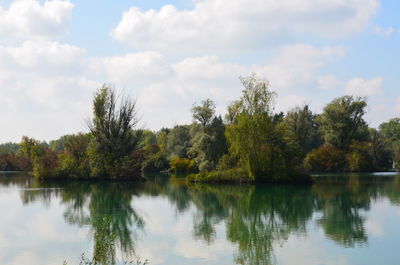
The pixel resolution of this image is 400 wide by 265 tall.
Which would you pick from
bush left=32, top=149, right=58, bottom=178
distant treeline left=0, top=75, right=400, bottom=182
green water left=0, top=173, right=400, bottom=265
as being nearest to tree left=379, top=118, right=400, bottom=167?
distant treeline left=0, top=75, right=400, bottom=182

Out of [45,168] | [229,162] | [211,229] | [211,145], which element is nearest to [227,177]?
[229,162]

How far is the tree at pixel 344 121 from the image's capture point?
235 ft

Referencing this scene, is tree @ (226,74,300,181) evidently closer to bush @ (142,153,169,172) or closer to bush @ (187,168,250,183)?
bush @ (187,168,250,183)

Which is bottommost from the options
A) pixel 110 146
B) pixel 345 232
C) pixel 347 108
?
pixel 345 232

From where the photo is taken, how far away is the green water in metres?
13.7

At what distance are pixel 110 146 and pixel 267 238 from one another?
3777 centimetres

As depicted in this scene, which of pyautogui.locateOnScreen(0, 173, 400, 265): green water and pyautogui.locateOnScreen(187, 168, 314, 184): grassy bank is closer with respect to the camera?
pyautogui.locateOnScreen(0, 173, 400, 265): green water

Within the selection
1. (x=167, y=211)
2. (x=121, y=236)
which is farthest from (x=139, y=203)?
(x=121, y=236)

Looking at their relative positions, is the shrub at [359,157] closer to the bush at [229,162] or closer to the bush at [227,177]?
the bush at [229,162]

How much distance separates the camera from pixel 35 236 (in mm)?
17141

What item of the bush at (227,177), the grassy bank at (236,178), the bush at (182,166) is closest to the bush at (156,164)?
the bush at (182,166)

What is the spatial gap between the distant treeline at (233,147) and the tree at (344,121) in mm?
148

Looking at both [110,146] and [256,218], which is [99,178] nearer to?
[110,146]

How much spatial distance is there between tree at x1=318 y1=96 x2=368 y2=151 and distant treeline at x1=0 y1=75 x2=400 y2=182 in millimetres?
148
